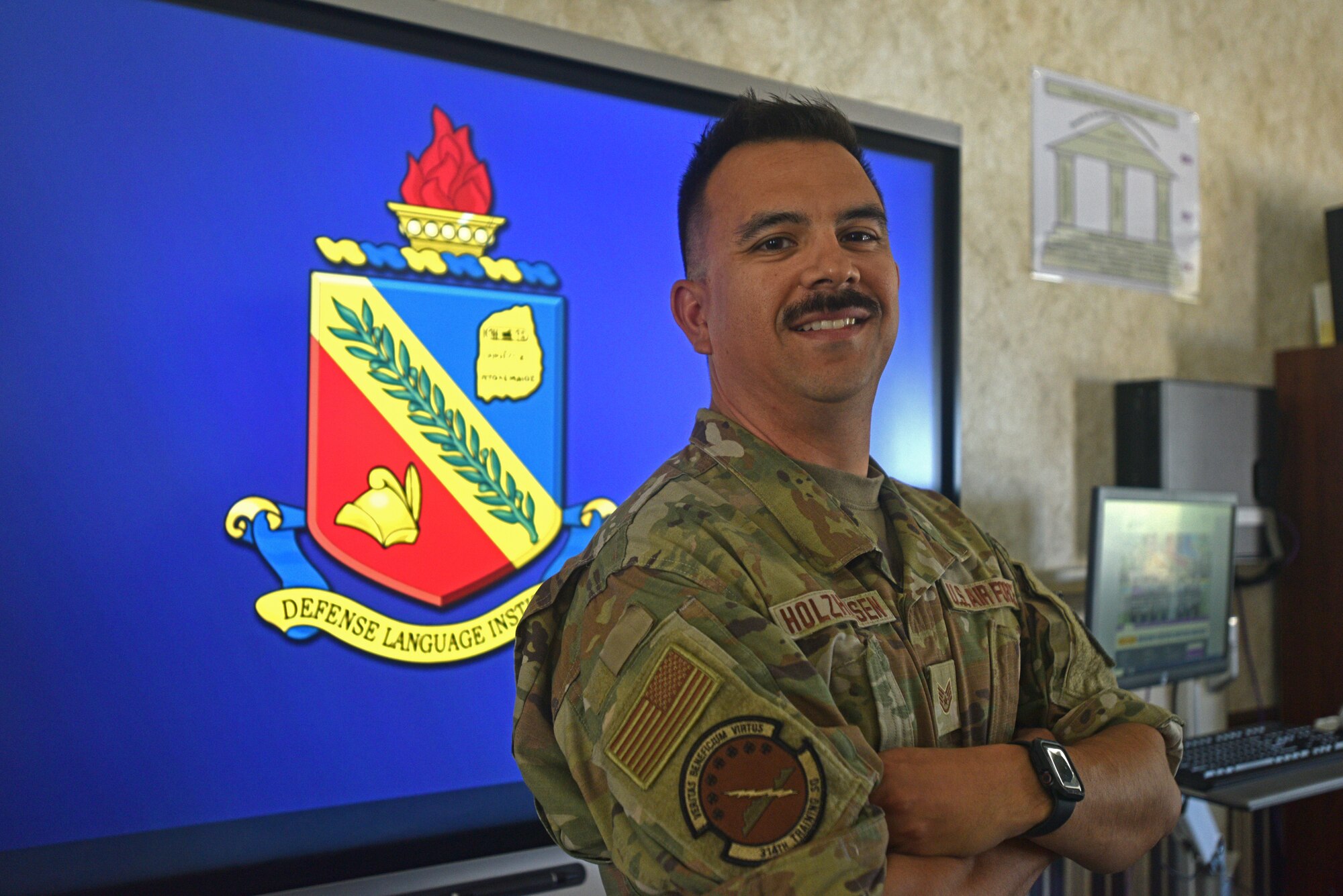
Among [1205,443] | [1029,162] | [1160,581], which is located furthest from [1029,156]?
[1160,581]

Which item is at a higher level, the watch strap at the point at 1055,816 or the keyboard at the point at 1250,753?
the watch strap at the point at 1055,816

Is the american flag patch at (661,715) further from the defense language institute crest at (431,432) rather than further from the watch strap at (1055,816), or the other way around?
the defense language institute crest at (431,432)

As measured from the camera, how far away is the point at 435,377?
1452mm

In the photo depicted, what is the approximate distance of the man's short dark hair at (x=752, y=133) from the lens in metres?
1.14

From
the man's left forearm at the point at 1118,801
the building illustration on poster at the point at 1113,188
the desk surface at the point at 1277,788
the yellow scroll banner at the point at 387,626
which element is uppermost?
the building illustration on poster at the point at 1113,188

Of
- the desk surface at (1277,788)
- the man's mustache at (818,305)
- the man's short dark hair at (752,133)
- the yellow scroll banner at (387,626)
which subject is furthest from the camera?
the desk surface at (1277,788)

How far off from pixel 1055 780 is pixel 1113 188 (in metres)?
1.86

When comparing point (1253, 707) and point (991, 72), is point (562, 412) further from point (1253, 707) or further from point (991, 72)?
point (1253, 707)

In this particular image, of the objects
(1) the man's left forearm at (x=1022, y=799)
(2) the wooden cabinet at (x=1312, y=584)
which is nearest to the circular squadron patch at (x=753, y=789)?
(1) the man's left forearm at (x=1022, y=799)

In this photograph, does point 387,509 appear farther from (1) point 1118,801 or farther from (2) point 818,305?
(1) point 1118,801

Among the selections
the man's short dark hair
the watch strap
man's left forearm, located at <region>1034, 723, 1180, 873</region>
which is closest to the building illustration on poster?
the man's short dark hair

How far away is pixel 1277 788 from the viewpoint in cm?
172

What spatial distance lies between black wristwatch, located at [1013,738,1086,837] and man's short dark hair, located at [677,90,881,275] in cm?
62

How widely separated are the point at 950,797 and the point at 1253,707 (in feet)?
7.26
